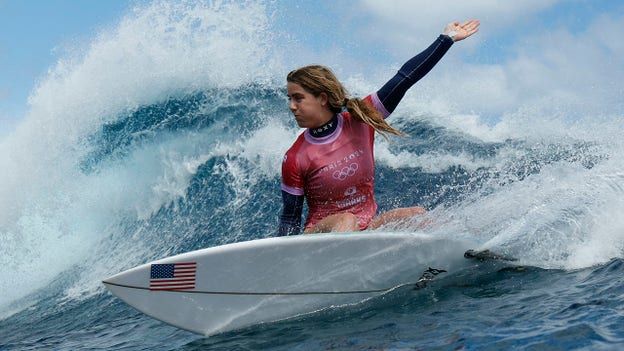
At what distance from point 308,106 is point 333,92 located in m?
0.20

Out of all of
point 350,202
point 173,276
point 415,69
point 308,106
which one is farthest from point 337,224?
point 415,69

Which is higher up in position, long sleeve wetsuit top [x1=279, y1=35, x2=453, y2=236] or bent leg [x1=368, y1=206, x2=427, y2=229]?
long sleeve wetsuit top [x1=279, y1=35, x2=453, y2=236]

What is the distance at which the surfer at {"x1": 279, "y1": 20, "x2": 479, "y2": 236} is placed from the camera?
4402 millimetres

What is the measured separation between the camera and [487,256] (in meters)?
4.53

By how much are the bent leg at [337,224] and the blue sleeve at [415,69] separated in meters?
0.88

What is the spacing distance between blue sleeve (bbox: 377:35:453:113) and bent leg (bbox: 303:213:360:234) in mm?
876

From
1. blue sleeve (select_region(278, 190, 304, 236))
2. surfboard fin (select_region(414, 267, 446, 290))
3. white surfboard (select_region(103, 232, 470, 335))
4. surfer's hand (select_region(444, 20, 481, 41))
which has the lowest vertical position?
surfboard fin (select_region(414, 267, 446, 290))

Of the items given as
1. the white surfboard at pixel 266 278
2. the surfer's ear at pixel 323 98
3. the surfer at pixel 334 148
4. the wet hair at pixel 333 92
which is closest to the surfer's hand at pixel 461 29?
the surfer at pixel 334 148

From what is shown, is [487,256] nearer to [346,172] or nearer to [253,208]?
[346,172]

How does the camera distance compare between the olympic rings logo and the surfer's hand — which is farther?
the surfer's hand

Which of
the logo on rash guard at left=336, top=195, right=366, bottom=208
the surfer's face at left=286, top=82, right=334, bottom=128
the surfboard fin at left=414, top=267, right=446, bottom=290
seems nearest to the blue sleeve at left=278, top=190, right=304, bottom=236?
the logo on rash guard at left=336, top=195, right=366, bottom=208

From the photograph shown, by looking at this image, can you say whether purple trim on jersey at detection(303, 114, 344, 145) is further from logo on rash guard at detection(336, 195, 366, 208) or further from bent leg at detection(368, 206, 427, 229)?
bent leg at detection(368, 206, 427, 229)

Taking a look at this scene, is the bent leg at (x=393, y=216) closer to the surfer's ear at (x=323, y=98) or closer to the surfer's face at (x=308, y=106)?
the surfer's face at (x=308, y=106)

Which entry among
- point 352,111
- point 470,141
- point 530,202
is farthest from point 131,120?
point 530,202
